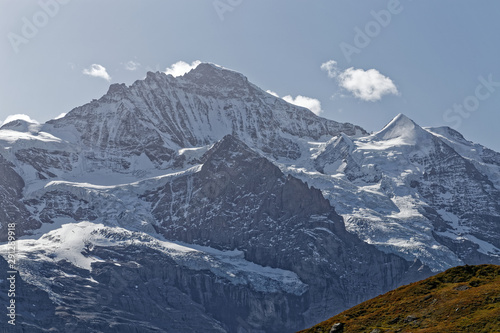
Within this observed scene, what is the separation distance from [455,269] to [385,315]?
12.3 meters

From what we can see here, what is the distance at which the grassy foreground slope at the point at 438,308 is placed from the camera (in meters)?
99.2

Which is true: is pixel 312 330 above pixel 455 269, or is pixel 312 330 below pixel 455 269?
below

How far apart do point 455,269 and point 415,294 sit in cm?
690

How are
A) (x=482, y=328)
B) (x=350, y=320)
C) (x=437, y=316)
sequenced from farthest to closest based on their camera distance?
1. (x=350, y=320)
2. (x=437, y=316)
3. (x=482, y=328)

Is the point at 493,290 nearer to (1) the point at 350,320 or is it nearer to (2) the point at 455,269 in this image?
(2) the point at 455,269

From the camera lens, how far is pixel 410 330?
102 m

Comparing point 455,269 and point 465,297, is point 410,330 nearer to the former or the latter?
point 465,297

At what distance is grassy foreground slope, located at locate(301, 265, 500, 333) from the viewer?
99.2 m

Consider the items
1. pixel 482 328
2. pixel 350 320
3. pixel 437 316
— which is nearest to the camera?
pixel 482 328

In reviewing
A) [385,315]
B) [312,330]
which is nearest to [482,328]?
[385,315]

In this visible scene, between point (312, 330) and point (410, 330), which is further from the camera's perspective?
point (312, 330)

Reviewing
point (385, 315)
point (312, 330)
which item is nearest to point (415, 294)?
point (385, 315)

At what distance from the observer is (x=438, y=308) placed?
10519cm

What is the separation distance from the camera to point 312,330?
110m
